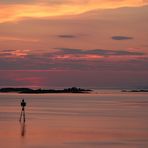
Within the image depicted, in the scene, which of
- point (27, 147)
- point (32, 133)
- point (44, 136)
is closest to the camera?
point (27, 147)

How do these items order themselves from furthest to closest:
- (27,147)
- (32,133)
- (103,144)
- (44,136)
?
(32,133), (44,136), (103,144), (27,147)

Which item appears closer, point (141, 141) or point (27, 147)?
point (27, 147)

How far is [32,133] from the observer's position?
1053 inches

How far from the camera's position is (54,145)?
21.7 m

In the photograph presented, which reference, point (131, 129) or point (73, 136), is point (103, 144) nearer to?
point (73, 136)

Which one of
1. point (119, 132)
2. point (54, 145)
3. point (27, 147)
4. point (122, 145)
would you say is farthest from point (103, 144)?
point (119, 132)

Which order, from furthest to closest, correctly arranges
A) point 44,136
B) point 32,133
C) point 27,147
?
point 32,133 → point 44,136 → point 27,147

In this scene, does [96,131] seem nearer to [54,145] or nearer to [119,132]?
[119,132]

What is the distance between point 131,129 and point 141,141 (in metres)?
6.38

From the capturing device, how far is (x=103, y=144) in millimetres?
22188

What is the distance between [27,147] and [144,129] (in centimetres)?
1068

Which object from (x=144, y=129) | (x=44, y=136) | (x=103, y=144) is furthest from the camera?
(x=144, y=129)

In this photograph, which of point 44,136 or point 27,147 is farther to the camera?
point 44,136

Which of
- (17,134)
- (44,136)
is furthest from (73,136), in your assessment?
(17,134)
